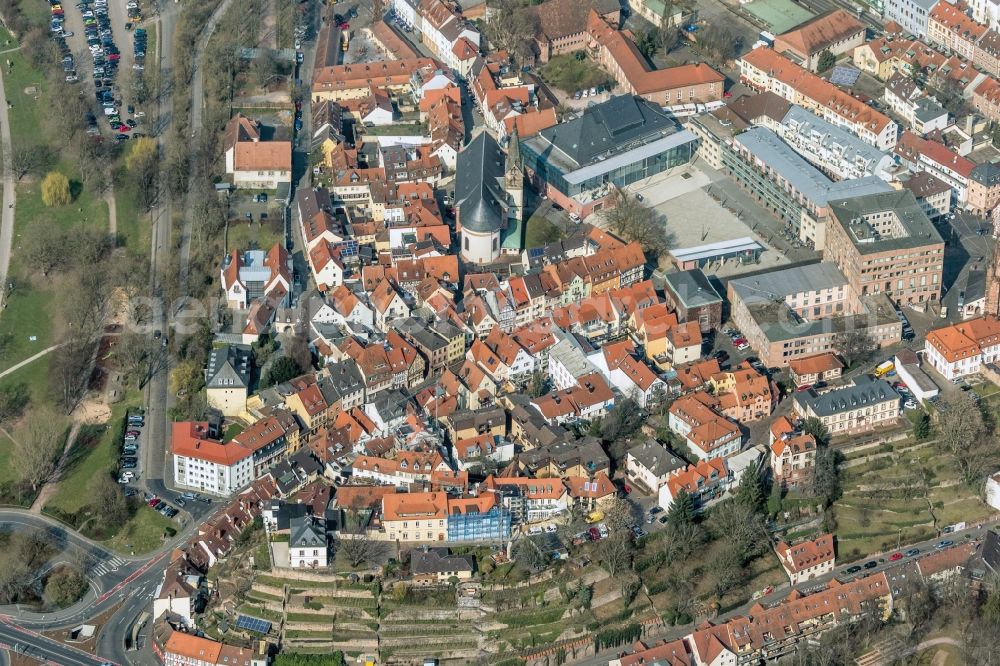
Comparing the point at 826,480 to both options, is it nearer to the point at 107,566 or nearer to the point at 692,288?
the point at 692,288

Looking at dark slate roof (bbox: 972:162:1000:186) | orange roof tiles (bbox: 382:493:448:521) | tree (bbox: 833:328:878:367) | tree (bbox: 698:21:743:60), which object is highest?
dark slate roof (bbox: 972:162:1000:186)

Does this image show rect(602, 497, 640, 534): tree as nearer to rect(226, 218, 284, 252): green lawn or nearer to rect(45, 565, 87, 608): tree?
rect(45, 565, 87, 608): tree

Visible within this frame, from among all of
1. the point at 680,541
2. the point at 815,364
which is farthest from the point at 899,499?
the point at 680,541

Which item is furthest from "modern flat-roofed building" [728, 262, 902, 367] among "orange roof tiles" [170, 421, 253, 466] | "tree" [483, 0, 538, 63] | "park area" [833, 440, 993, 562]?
"tree" [483, 0, 538, 63]

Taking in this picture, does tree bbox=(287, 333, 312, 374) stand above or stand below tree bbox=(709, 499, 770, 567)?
below

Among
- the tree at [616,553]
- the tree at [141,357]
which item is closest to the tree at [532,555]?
the tree at [616,553]

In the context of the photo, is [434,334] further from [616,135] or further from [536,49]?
[536,49]
